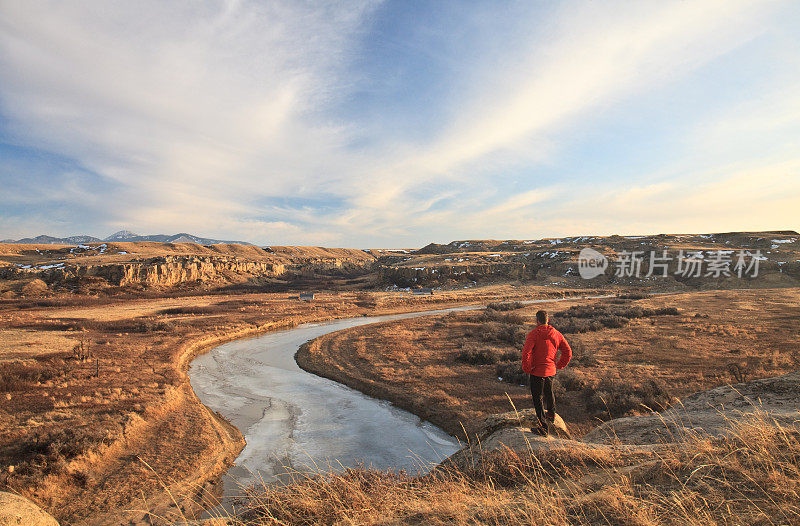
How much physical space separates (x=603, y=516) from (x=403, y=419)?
35.6ft

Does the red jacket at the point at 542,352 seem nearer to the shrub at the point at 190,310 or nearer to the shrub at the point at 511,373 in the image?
the shrub at the point at 511,373

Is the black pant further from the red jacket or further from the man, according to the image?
the red jacket

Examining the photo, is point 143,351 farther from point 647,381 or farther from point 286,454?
point 647,381

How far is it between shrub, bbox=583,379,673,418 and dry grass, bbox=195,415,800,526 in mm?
6927

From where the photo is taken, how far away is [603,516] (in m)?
3.47

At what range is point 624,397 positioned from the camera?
11906mm

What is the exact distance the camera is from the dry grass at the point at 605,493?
11.1 feet

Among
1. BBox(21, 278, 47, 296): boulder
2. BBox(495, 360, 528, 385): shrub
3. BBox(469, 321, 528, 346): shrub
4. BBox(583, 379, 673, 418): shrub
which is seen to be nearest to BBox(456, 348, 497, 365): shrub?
BBox(495, 360, 528, 385): shrub

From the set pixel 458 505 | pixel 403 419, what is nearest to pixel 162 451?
pixel 403 419

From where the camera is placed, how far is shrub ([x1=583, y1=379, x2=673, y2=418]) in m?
11.5

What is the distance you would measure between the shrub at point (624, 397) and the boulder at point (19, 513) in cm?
1321

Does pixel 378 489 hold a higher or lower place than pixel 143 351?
higher

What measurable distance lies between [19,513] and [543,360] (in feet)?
29.5

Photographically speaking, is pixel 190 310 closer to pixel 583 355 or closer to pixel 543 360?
pixel 583 355
